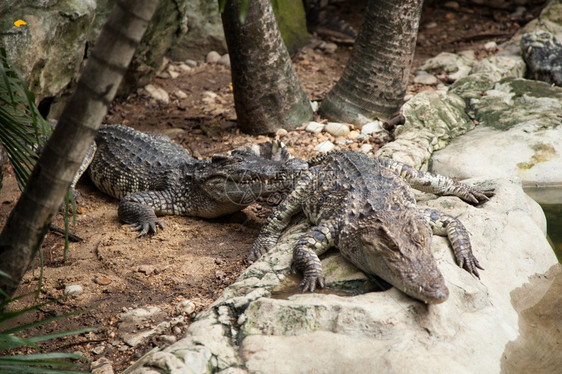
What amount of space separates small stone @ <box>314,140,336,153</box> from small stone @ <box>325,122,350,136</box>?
25 cm

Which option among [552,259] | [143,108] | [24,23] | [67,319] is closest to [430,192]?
[552,259]

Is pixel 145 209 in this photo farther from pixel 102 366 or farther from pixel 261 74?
pixel 102 366

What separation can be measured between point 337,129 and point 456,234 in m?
2.86

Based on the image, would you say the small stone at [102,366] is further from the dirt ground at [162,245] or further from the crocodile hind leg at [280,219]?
the crocodile hind leg at [280,219]

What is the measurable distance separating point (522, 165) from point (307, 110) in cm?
236

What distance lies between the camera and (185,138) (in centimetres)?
664

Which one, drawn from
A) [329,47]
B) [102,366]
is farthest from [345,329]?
[329,47]

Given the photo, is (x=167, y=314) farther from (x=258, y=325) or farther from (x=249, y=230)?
(x=249, y=230)

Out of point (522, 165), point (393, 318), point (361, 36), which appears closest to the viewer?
point (393, 318)

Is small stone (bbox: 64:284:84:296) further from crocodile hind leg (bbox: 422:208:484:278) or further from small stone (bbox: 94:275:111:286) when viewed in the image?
crocodile hind leg (bbox: 422:208:484:278)

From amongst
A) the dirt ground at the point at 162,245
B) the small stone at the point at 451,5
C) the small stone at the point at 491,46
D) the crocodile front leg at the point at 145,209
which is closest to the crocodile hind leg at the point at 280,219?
the dirt ground at the point at 162,245

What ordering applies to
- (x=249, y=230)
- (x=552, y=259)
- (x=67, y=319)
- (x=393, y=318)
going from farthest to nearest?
(x=249, y=230) → (x=552, y=259) → (x=67, y=319) → (x=393, y=318)

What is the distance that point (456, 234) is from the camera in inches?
140

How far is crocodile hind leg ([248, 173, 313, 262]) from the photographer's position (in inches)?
171
